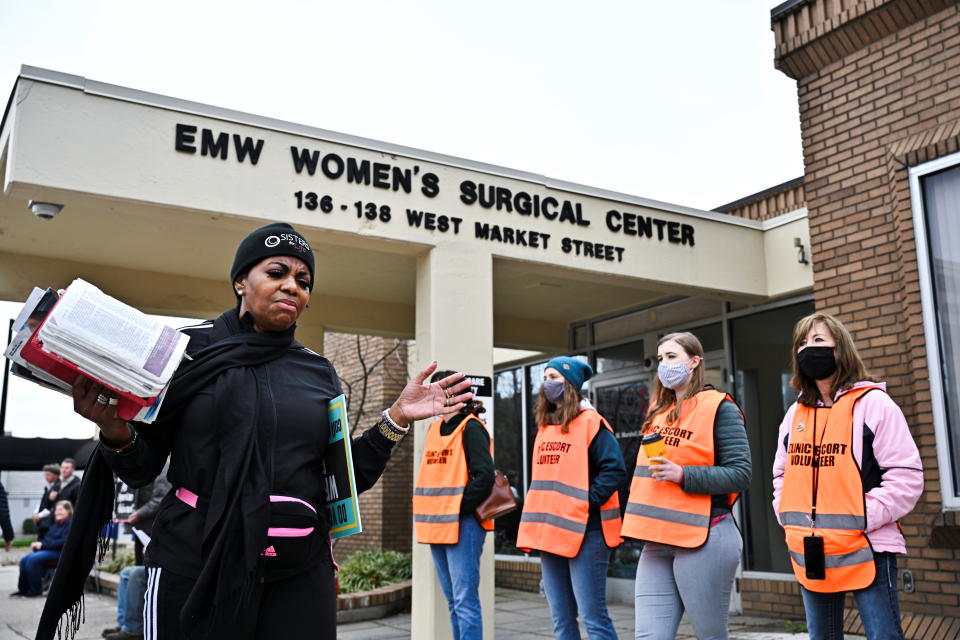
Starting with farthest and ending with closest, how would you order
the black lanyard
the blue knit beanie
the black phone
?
1. the blue knit beanie
2. the black lanyard
3. the black phone

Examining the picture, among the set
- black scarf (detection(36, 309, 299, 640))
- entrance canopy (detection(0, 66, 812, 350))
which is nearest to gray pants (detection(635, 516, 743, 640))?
black scarf (detection(36, 309, 299, 640))

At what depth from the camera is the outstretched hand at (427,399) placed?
8.91 feet

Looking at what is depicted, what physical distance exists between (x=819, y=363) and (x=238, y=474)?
2.95 metres

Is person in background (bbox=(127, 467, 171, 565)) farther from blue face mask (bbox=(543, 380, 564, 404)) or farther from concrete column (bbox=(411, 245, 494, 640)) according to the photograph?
blue face mask (bbox=(543, 380, 564, 404))

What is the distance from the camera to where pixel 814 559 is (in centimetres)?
390

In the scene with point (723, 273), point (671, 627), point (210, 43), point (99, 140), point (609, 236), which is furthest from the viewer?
point (210, 43)

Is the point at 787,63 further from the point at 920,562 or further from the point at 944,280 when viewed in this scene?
the point at 920,562

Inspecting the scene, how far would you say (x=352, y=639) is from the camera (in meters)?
7.96

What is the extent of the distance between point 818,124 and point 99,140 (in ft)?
19.7

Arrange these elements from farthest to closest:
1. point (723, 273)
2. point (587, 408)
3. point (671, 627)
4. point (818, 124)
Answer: point (723, 273)
point (818, 124)
point (587, 408)
point (671, 627)

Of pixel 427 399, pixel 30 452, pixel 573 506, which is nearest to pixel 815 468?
pixel 573 506

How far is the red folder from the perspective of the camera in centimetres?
207

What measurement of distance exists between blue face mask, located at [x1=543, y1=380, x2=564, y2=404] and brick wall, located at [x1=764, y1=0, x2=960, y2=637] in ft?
9.48

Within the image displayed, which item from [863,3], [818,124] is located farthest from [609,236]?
[863,3]
